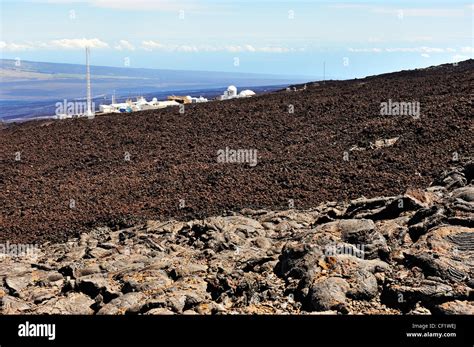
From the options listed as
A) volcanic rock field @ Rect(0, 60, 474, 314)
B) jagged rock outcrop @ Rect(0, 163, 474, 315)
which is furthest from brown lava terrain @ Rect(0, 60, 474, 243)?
jagged rock outcrop @ Rect(0, 163, 474, 315)

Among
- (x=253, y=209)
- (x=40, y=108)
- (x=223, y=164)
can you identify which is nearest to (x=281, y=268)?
(x=253, y=209)

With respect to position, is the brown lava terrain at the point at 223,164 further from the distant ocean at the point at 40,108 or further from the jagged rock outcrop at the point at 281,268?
the distant ocean at the point at 40,108

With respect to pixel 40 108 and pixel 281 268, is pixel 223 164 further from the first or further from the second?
pixel 40 108

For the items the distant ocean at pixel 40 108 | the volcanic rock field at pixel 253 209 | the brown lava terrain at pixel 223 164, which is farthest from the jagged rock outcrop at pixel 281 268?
the distant ocean at pixel 40 108
